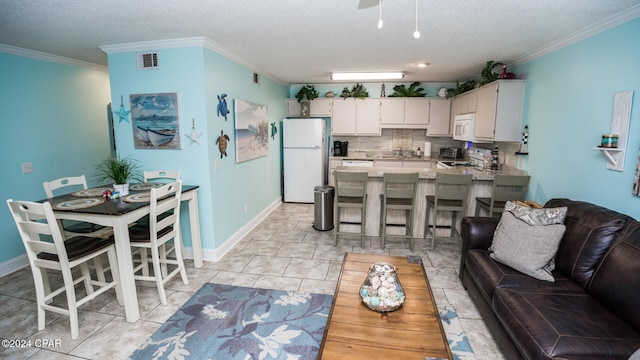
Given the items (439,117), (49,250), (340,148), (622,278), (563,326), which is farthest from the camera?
(340,148)

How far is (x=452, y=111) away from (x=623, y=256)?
422 cm

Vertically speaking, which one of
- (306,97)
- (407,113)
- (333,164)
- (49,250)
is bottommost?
(49,250)

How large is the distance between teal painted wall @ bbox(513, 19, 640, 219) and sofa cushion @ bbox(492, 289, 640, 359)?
42.0 inches

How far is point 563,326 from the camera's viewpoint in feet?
5.39

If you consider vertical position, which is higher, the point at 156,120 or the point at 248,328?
the point at 156,120

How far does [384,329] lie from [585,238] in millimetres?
1700

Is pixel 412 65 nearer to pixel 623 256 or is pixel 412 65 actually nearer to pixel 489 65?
pixel 489 65

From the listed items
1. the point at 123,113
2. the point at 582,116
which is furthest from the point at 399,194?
the point at 123,113

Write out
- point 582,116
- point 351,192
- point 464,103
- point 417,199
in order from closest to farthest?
point 582,116 → point 351,192 → point 417,199 → point 464,103

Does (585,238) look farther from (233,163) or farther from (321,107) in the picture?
(321,107)

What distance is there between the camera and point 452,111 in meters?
5.64

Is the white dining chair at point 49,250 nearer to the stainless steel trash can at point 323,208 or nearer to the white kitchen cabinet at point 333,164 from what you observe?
the stainless steel trash can at point 323,208

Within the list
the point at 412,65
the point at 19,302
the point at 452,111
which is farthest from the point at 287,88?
the point at 19,302

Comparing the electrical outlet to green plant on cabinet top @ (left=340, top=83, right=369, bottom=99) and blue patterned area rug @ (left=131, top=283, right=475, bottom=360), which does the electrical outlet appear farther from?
green plant on cabinet top @ (left=340, top=83, right=369, bottom=99)
